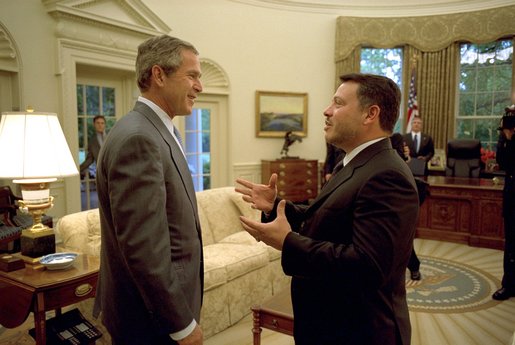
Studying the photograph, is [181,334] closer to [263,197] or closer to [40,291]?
[263,197]

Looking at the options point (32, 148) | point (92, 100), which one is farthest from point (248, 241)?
point (92, 100)

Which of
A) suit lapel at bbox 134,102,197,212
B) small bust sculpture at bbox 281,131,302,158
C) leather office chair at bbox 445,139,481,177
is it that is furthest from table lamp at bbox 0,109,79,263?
leather office chair at bbox 445,139,481,177

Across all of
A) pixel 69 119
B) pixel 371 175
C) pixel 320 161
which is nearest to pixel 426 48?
pixel 320 161

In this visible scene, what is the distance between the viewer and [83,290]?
87.0 inches

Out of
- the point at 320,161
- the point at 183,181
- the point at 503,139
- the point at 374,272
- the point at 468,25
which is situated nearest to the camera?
the point at 374,272

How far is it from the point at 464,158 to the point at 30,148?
6444 millimetres

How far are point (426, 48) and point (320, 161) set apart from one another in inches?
113

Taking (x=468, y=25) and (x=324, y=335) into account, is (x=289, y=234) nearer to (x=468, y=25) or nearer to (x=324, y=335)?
(x=324, y=335)

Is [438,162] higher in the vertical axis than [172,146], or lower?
lower

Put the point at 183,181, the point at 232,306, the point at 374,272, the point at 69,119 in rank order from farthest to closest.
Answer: the point at 69,119, the point at 232,306, the point at 183,181, the point at 374,272

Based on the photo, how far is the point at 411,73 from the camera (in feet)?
24.5

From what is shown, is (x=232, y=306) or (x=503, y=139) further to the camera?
(x=503, y=139)

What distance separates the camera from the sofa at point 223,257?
9.72 feet

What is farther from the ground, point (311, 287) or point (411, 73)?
point (411, 73)
